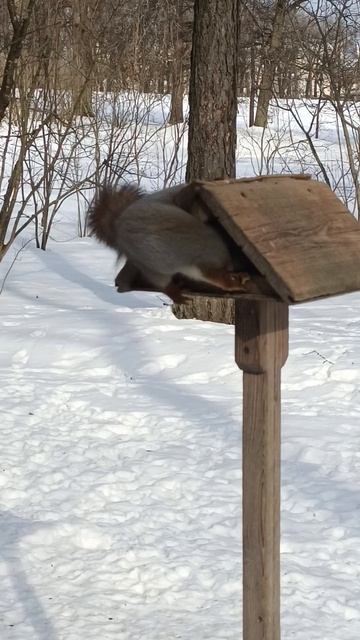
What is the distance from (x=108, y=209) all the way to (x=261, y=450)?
2.74 feet

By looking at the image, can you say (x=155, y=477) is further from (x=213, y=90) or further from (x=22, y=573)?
(x=213, y=90)

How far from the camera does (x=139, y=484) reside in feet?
15.9

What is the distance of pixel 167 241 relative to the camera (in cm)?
224

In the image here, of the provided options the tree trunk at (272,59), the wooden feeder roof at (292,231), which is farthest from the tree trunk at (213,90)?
the tree trunk at (272,59)

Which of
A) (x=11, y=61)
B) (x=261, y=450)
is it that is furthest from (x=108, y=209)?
(x=11, y=61)

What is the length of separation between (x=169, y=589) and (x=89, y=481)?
47.2 inches

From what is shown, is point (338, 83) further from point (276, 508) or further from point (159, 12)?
point (276, 508)

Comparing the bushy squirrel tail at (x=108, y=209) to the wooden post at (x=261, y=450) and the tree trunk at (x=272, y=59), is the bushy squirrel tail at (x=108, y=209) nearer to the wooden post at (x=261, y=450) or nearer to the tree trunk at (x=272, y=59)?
the wooden post at (x=261, y=450)

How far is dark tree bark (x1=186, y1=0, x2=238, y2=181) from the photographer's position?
712 cm

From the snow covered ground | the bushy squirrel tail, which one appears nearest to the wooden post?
the bushy squirrel tail

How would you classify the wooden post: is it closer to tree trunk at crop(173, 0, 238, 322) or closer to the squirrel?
the squirrel

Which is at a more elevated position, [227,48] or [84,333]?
[227,48]

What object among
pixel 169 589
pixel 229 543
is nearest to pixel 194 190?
pixel 169 589

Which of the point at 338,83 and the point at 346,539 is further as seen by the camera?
the point at 338,83
